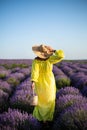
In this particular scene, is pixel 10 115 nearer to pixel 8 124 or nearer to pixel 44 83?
pixel 8 124

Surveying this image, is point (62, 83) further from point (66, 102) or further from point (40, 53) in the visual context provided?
point (40, 53)

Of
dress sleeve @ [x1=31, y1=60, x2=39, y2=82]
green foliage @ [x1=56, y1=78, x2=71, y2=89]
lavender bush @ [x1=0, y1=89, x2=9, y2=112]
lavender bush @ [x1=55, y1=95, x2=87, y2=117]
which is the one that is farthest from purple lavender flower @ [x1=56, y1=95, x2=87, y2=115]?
green foliage @ [x1=56, y1=78, x2=71, y2=89]

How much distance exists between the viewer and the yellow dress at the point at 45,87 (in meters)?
5.88

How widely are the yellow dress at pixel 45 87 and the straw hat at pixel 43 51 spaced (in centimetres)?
9

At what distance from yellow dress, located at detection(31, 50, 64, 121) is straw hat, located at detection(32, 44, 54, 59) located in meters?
0.09

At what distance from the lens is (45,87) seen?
5.89 m

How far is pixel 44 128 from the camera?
19.0 ft

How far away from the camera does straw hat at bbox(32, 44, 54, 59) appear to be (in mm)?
5877

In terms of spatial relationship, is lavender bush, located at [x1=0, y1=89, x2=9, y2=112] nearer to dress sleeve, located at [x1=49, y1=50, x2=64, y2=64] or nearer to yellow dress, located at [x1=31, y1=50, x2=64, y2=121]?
yellow dress, located at [x1=31, y1=50, x2=64, y2=121]

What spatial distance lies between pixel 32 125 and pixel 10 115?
34cm

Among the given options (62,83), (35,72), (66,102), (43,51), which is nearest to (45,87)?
(35,72)

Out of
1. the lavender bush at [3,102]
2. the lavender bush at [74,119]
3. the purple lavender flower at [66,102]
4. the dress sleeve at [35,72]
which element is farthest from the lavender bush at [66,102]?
the lavender bush at [3,102]

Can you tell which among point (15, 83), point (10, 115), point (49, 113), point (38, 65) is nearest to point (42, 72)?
point (38, 65)

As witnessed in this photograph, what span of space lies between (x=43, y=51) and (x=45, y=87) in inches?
25.8
